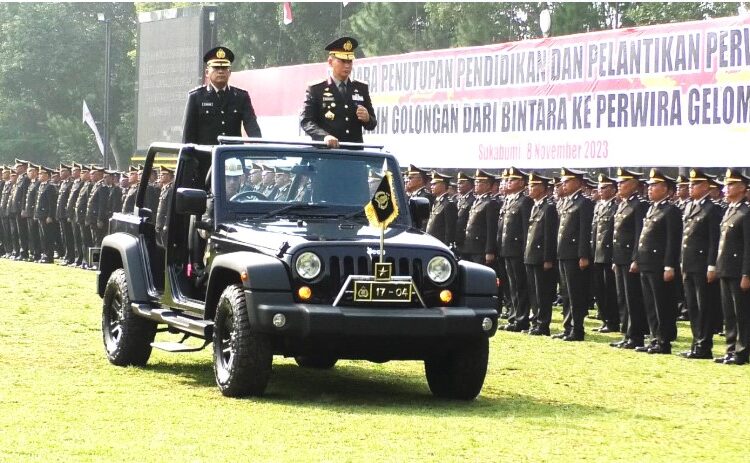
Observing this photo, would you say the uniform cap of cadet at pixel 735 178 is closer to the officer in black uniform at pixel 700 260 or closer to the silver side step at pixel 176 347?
the officer in black uniform at pixel 700 260

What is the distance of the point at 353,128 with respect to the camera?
1259 centimetres

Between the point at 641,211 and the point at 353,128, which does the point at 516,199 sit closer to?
the point at 641,211

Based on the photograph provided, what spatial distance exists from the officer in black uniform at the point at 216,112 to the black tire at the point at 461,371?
2724mm

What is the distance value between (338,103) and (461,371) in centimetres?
280

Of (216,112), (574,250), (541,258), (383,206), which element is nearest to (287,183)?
(383,206)

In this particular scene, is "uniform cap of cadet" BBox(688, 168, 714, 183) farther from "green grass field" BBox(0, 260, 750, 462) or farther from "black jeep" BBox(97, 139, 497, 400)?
"black jeep" BBox(97, 139, 497, 400)

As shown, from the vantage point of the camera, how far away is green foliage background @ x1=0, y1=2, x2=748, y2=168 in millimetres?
64250

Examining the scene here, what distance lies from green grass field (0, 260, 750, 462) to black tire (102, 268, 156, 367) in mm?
137

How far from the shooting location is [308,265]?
1008 cm

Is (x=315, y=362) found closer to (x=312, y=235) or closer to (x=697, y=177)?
(x=312, y=235)

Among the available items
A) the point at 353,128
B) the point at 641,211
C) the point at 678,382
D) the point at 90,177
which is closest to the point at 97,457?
the point at 353,128

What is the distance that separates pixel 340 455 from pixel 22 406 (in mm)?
2599

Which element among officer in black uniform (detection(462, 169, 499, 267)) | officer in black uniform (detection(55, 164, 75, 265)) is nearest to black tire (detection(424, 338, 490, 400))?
officer in black uniform (detection(462, 169, 499, 267))

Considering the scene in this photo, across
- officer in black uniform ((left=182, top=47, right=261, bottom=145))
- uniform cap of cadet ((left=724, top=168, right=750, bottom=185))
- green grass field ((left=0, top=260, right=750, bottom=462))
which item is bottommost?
green grass field ((left=0, top=260, right=750, bottom=462))
